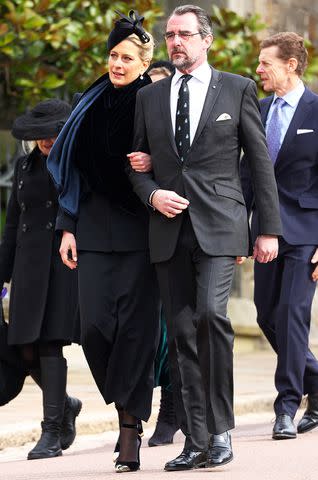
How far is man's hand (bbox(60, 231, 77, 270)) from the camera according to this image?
272 inches

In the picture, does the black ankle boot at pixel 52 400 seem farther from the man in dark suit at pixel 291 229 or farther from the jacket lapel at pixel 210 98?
the jacket lapel at pixel 210 98

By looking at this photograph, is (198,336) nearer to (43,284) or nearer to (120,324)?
(120,324)

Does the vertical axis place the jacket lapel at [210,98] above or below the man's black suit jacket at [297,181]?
above

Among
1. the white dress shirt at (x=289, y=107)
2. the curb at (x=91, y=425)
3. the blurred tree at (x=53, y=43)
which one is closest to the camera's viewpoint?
the white dress shirt at (x=289, y=107)

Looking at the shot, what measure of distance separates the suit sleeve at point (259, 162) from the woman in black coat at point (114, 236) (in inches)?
21.1

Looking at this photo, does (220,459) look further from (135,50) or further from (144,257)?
(135,50)

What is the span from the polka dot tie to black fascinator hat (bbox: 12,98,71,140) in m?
1.32

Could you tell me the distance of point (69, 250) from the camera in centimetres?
696

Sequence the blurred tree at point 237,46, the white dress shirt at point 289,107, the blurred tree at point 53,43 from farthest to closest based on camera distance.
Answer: the blurred tree at point 237,46
the blurred tree at point 53,43
the white dress shirt at point 289,107

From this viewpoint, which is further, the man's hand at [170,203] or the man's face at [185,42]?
the man's face at [185,42]

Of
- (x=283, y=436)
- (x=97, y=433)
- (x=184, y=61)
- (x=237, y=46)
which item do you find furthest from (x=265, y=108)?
(x=237, y=46)

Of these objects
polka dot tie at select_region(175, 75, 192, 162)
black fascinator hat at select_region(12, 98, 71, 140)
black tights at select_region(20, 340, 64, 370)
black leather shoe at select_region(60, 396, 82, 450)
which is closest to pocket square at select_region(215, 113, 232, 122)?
polka dot tie at select_region(175, 75, 192, 162)

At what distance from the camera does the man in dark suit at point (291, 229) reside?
8195 mm

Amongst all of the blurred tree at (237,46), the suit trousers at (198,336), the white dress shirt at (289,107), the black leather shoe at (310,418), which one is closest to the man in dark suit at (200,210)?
the suit trousers at (198,336)
